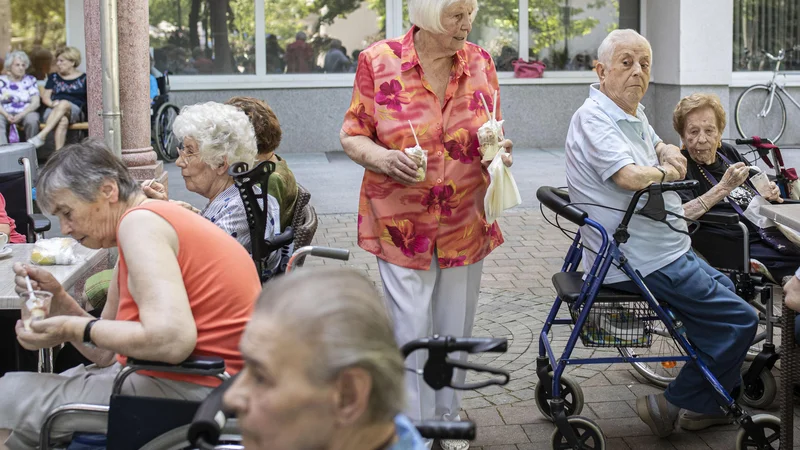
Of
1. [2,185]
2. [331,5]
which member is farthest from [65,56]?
[2,185]

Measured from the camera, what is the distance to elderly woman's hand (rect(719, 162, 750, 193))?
4859mm

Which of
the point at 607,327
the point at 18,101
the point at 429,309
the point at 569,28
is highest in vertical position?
the point at 569,28

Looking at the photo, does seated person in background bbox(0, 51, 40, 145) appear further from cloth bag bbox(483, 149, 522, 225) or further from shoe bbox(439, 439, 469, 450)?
cloth bag bbox(483, 149, 522, 225)

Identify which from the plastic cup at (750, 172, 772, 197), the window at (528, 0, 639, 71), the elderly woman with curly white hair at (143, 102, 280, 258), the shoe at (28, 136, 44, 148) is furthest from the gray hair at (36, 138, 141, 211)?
the window at (528, 0, 639, 71)

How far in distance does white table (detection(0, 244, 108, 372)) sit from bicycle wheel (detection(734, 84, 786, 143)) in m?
12.1

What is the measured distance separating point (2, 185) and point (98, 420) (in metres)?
3.73

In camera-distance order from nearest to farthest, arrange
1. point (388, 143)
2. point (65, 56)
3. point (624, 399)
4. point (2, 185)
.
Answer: point (388, 143) → point (624, 399) → point (2, 185) → point (65, 56)

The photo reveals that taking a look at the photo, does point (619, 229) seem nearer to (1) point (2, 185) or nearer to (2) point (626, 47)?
(2) point (626, 47)

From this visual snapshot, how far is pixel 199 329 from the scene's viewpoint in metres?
2.99

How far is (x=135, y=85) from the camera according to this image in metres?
7.00

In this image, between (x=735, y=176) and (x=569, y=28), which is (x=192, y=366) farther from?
(x=569, y=28)

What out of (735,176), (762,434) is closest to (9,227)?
(735,176)

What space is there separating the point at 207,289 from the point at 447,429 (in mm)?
1087

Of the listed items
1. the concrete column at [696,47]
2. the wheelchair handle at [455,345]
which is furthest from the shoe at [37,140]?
the wheelchair handle at [455,345]
